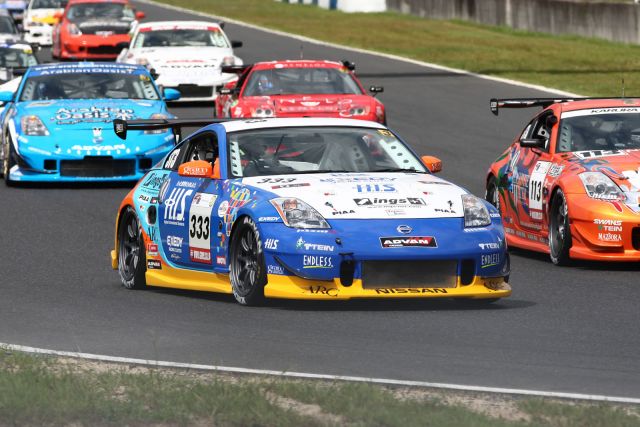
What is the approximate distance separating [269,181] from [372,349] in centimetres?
230

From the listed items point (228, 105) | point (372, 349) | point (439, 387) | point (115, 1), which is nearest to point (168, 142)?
point (228, 105)

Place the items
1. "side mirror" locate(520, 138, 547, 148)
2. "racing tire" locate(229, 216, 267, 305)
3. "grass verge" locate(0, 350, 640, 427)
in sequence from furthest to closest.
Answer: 1. "side mirror" locate(520, 138, 547, 148)
2. "racing tire" locate(229, 216, 267, 305)
3. "grass verge" locate(0, 350, 640, 427)

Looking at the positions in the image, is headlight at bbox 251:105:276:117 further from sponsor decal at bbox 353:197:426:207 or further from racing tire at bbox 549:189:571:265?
sponsor decal at bbox 353:197:426:207

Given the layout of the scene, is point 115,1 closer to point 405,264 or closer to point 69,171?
point 69,171

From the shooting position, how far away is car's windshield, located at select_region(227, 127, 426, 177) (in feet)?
37.9

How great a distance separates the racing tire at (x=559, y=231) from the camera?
13352mm

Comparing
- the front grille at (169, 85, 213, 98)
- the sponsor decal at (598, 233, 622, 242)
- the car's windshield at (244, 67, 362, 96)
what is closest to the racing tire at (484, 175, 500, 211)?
the sponsor decal at (598, 233, 622, 242)

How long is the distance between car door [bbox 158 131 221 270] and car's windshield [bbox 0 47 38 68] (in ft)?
60.1

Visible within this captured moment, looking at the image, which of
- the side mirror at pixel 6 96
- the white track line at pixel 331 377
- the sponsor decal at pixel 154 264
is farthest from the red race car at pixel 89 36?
the white track line at pixel 331 377

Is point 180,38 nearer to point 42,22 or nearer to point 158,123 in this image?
point 42,22

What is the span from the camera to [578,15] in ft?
148

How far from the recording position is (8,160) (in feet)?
66.4

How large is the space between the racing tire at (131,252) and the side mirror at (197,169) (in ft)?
2.87

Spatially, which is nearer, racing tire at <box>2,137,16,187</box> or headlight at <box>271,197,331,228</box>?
headlight at <box>271,197,331,228</box>
